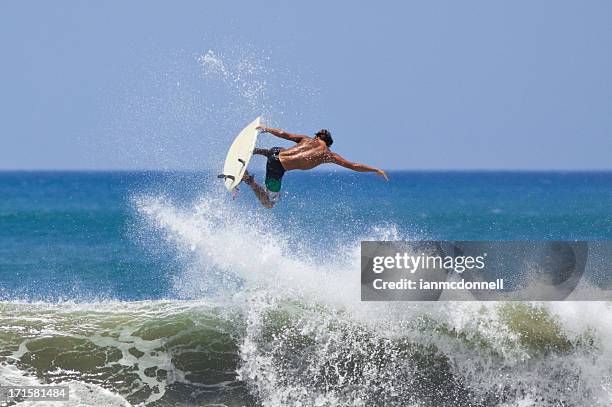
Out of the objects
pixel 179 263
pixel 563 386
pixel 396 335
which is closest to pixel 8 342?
pixel 396 335

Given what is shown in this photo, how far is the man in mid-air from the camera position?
11047 millimetres

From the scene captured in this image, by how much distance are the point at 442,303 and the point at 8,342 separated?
5.74 m

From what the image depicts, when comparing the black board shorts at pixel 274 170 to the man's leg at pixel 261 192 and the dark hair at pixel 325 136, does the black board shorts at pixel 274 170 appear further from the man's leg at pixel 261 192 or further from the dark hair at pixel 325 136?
the dark hair at pixel 325 136

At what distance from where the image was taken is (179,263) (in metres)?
20.2

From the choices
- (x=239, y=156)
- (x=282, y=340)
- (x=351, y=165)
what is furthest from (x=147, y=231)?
(x=351, y=165)

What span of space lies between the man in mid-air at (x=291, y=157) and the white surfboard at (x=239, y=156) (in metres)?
0.12

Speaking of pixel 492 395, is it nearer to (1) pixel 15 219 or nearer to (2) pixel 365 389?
(2) pixel 365 389

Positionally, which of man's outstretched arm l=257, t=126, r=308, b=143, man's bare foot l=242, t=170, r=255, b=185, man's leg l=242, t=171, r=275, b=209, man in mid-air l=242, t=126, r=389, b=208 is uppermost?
man's outstretched arm l=257, t=126, r=308, b=143

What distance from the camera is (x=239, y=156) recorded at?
11414 mm

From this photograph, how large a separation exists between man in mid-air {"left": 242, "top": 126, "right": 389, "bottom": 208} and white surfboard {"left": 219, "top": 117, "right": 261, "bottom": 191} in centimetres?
12

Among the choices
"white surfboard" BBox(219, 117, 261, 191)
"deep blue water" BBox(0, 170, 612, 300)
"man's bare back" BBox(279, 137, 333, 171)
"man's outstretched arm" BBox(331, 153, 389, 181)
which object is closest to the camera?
"man's outstretched arm" BBox(331, 153, 389, 181)

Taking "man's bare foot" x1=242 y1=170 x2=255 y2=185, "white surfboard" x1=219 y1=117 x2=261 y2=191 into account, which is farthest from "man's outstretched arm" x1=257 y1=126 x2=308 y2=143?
"man's bare foot" x1=242 y1=170 x2=255 y2=185

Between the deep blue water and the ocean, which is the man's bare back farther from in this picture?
the deep blue water

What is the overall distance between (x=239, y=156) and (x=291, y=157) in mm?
689
